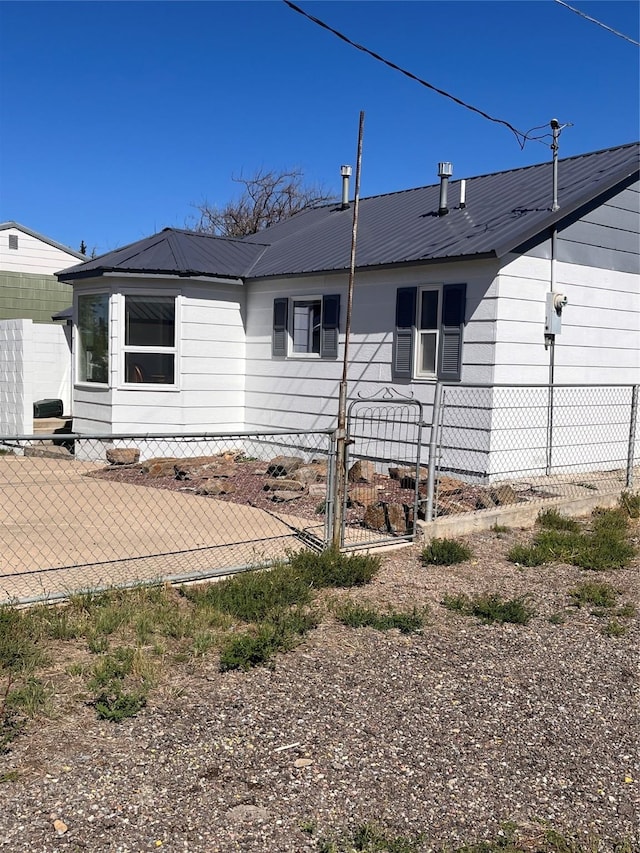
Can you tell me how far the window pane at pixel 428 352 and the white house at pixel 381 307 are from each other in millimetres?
21

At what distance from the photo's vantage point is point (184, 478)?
425 inches

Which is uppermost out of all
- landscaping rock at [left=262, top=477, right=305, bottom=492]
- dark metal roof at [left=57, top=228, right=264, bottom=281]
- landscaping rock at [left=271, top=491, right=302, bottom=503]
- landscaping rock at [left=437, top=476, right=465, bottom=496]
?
dark metal roof at [left=57, top=228, right=264, bottom=281]

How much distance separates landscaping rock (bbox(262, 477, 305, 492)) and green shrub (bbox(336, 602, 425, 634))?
14.1 ft

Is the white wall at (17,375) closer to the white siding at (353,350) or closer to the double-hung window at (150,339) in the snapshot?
A: the double-hung window at (150,339)

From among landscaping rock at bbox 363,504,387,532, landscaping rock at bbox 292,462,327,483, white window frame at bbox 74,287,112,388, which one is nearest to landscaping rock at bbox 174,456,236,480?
landscaping rock at bbox 292,462,327,483

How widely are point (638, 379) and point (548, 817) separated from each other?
10130mm

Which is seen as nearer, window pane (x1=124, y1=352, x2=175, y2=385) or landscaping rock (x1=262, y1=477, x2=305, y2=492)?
landscaping rock (x1=262, y1=477, x2=305, y2=492)

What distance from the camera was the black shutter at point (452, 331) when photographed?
410 inches

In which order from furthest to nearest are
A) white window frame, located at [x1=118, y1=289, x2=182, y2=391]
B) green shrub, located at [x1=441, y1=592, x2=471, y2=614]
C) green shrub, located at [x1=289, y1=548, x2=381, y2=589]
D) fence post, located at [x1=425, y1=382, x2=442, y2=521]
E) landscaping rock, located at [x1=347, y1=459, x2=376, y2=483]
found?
1. white window frame, located at [x1=118, y1=289, x2=182, y2=391]
2. landscaping rock, located at [x1=347, y1=459, x2=376, y2=483]
3. fence post, located at [x1=425, y1=382, x2=442, y2=521]
4. green shrub, located at [x1=289, y1=548, x2=381, y2=589]
5. green shrub, located at [x1=441, y1=592, x2=471, y2=614]

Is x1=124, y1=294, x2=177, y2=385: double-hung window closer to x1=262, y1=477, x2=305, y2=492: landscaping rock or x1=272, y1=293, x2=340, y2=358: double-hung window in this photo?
x1=272, y1=293, x2=340, y2=358: double-hung window

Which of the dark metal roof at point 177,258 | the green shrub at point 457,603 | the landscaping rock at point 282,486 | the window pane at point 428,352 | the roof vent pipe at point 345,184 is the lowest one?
the green shrub at point 457,603

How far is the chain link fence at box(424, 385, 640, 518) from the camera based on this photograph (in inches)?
390

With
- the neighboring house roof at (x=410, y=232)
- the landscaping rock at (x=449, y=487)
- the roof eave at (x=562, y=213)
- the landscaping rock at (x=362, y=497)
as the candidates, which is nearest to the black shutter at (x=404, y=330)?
the neighboring house roof at (x=410, y=232)

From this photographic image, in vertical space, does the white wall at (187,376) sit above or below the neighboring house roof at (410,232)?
below
